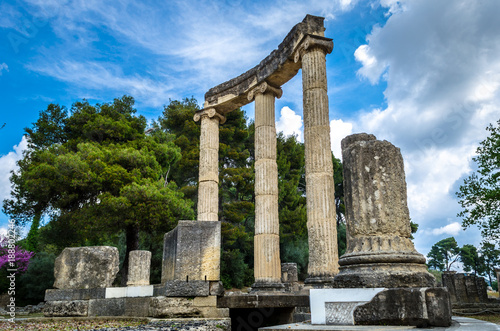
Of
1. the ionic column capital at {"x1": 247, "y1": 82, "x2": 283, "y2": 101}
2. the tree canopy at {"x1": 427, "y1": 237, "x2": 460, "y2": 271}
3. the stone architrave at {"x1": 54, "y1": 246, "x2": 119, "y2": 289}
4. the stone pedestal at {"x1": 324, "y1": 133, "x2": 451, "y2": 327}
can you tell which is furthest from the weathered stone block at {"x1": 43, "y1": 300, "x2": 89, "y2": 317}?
the tree canopy at {"x1": 427, "y1": 237, "x2": 460, "y2": 271}

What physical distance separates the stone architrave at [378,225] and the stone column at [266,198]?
787 centimetres

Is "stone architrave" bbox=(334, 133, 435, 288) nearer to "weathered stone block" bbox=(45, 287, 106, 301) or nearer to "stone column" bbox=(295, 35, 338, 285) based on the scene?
"stone column" bbox=(295, 35, 338, 285)

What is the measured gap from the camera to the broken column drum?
12227 mm

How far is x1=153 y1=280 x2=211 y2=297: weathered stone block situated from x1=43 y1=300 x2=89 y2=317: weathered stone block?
146 inches

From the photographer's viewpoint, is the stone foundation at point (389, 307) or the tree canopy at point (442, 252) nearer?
the stone foundation at point (389, 307)

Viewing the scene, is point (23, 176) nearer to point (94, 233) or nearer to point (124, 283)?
point (94, 233)

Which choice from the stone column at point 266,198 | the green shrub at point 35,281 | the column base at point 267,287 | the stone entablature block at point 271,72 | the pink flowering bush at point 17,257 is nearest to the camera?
the stone entablature block at point 271,72

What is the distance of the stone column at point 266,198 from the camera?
12219mm

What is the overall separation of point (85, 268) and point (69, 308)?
972 millimetres

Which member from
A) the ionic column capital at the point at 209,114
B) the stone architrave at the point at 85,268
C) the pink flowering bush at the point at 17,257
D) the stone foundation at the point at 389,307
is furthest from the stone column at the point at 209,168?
the stone foundation at the point at 389,307

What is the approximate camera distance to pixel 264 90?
45.3ft

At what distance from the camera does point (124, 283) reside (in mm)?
16469

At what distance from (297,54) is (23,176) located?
12.4 metres

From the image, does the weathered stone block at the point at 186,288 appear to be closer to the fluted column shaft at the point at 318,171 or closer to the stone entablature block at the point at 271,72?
the fluted column shaft at the point at 318,171
